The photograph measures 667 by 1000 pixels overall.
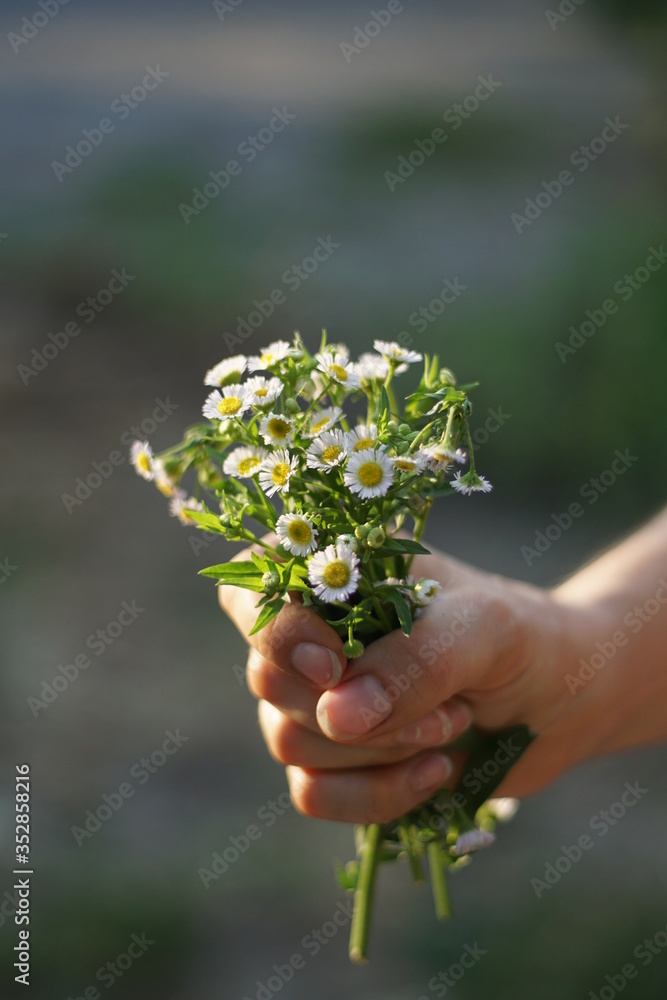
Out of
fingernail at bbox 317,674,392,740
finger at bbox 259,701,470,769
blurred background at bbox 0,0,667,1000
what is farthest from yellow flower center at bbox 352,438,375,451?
blurred background at bbox 0,0,667,1000

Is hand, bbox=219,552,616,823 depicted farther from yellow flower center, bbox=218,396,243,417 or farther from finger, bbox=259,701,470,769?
yellow flower center, bbox=218,396,243,417

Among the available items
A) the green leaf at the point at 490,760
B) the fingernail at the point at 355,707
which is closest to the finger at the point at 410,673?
the fingernail at the point at 355,707

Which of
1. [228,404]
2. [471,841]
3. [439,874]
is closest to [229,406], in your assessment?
[228,404]

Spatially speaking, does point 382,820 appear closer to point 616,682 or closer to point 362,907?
point 362,907

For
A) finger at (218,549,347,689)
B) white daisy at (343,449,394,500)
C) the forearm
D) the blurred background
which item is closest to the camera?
white daisy at (343,449,394,500)

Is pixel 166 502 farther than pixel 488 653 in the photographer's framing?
Yes

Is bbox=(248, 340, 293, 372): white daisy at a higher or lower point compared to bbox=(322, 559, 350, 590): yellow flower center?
higher

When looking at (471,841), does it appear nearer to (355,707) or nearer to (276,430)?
(355,707)

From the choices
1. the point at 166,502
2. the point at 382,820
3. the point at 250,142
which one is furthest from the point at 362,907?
the point at 250,142
